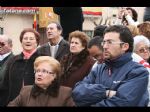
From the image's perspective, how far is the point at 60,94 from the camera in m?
3.73

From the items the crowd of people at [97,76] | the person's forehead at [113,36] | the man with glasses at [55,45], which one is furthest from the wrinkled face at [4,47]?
the person's forehead at [113,36]

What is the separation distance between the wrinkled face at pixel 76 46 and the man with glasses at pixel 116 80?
1080mm

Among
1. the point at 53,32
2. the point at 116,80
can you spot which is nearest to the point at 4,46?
the point at 53,32

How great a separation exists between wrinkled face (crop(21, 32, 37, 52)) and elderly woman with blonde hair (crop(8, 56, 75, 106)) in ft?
4.61

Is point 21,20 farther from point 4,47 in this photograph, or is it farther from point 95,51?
point 95,51

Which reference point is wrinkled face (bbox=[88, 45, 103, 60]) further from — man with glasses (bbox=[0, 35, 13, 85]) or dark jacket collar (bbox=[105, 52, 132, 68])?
dark jacket collar (bbox=[105, 52, 132, 68])

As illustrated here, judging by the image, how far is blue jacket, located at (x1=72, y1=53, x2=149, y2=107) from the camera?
11.2 ft

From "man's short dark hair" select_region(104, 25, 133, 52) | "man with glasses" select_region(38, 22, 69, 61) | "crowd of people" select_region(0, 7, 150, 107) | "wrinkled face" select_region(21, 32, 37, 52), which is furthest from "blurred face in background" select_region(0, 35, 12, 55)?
"man's short dark hair" select_region(104, 25, 133, 52)

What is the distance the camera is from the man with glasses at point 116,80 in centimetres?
342

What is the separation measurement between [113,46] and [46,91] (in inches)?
30.1

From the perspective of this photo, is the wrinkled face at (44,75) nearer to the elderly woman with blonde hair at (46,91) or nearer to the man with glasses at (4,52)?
the elderly woman with blonde hair at (46,91)

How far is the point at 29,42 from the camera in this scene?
527cm
